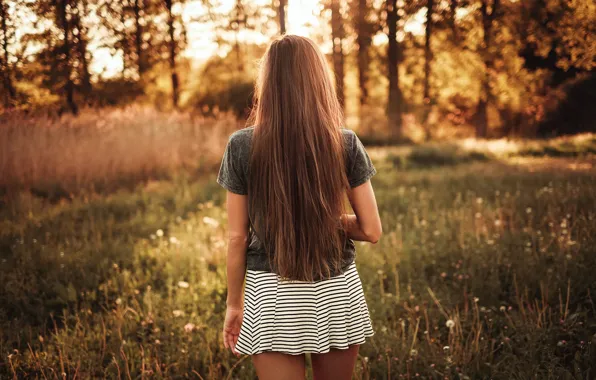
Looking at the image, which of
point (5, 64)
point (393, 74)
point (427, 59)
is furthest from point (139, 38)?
point (427, 59)

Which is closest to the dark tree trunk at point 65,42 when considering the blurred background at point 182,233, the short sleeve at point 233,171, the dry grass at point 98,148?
the blurred background at point 182,233

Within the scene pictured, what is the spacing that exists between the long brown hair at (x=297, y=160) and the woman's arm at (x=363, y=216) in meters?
0.11

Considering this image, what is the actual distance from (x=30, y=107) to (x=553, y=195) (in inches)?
336

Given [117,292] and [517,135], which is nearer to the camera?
[117,292]

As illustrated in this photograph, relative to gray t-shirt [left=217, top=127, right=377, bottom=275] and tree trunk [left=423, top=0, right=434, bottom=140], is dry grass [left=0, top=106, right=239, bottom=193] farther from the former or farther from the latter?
tree trunk [left=423, top=0, right=434, bottom=140]

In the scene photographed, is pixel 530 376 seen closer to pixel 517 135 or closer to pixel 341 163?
pixel 341 163

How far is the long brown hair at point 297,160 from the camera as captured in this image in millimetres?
1771

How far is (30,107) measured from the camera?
7.54 m

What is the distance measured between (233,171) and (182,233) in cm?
431

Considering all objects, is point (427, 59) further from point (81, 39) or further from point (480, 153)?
point (81, 39)

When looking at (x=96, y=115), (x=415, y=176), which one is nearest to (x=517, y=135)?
(x=415, y=176)

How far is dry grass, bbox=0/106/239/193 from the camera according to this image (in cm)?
735

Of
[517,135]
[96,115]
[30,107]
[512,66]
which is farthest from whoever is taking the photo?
[517,135]

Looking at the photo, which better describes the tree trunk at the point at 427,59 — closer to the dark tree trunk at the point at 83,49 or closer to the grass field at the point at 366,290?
the grass field at the point at 366,290
